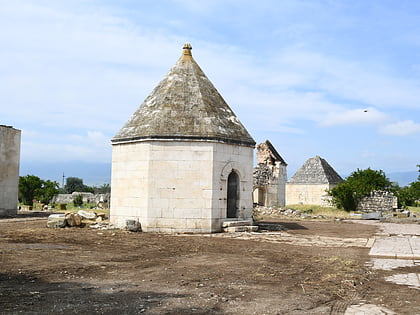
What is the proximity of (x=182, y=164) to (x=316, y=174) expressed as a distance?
109ft

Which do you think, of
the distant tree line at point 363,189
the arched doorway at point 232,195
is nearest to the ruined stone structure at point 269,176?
the distant tree line at point 363,189

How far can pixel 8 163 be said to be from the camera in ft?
76.4

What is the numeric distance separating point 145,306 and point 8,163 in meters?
20.2

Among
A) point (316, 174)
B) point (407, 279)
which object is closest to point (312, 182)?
point (316, 174)

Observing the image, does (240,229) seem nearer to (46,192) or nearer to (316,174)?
(46,192)

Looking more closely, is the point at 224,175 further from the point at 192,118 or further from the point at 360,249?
the point at 360,249

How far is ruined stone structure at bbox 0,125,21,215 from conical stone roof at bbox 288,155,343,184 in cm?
3040

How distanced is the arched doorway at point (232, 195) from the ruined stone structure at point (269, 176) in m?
16.5

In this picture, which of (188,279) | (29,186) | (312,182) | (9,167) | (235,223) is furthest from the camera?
(312,182)

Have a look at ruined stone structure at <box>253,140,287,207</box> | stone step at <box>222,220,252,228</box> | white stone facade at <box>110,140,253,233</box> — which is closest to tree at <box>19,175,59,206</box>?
ruined stone structure at <box>253,140,287,207</box>

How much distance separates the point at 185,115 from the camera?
52.7 feet

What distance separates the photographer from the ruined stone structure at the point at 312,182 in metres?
45.4

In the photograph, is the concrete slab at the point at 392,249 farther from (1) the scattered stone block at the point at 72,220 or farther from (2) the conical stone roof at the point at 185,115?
(1) the scattered stone block at the point at 72,220

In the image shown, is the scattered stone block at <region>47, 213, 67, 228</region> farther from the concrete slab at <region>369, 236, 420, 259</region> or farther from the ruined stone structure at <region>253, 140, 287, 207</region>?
the ruined stone structure at <region>253, 140, 287, 207</region>
